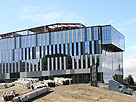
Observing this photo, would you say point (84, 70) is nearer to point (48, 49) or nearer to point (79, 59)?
point (79, 59)

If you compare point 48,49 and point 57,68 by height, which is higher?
point 48,49

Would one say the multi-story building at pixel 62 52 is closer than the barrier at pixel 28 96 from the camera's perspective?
No

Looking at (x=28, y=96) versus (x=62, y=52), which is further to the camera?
(x=62, y=52)

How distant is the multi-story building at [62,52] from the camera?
7181cm

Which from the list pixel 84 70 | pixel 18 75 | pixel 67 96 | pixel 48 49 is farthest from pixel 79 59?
pixel 67 96

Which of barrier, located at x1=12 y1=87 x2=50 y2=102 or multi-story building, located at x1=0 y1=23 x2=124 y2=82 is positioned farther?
multi-story building, located at x1=0 y1=23 x2=124 y2=82

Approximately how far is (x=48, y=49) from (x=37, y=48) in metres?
4.10

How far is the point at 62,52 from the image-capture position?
76125 millimetres

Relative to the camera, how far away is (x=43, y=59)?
7888 cm

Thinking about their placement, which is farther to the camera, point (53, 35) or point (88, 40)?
point (53, 35)

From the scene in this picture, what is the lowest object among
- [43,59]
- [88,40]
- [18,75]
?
[18,75]

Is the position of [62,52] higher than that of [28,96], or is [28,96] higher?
[62,52]

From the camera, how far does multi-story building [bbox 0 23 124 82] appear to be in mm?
71812

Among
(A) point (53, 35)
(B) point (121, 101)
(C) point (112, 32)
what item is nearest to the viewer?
(B) point (121, 101)
